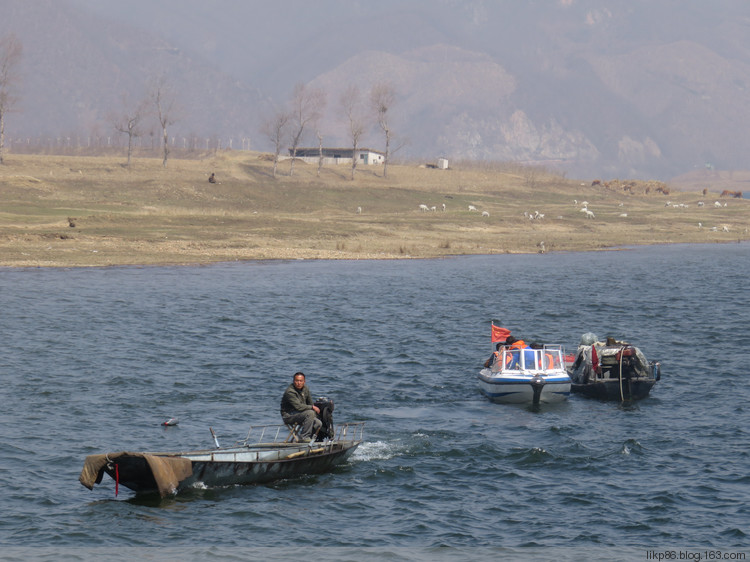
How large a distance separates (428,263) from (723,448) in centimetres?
5374

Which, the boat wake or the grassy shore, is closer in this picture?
the boat wake

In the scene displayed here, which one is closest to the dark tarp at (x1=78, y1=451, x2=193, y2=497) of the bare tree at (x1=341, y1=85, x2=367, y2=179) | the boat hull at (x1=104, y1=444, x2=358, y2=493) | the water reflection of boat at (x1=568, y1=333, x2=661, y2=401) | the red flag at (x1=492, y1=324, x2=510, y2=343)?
the boat hull at (x1=104, y1=444, x2=358, y2=493)

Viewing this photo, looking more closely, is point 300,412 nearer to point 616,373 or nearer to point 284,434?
point 284,434

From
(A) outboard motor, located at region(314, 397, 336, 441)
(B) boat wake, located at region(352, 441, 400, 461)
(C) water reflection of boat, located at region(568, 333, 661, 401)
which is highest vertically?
(C) water reflection of boat, located at region(568, 333, 661, 401)

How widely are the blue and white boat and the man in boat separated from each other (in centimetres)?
960

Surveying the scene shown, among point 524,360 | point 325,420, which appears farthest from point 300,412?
point 524,360

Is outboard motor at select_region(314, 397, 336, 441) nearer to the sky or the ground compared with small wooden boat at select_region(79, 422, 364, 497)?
nearer to the sky

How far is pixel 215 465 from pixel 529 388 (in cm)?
1351

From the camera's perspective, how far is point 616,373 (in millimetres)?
34906

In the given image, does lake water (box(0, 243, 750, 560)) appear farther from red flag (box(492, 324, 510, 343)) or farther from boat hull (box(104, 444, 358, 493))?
red flag (box(492, 324, 510, 343))

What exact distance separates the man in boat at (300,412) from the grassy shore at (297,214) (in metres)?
45.1

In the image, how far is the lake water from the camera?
21516 millimetres

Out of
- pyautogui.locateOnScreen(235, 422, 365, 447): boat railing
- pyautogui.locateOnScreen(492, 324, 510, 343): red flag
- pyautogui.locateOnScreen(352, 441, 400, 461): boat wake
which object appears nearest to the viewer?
pyautogui.locateOnScreen(352, 441, 400, 461): boat wake

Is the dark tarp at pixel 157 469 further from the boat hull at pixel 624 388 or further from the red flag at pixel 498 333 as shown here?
the boat hull at pixel 624 388
